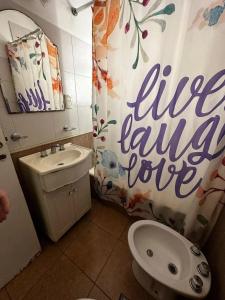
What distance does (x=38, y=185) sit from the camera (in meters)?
1.00

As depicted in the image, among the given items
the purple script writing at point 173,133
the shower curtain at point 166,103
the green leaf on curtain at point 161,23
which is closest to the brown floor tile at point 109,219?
the shower curtain at point 166,103

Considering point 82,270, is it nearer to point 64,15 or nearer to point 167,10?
point 167,10

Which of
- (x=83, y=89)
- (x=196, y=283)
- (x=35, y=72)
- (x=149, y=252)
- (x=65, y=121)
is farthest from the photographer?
(x=83, y=89)

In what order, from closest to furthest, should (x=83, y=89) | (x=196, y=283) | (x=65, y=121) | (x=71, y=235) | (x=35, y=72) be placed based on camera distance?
(x=196, y=283), (x=35, y=72), (x=71, y=235), (x=65, y=121), (x=83, y=89)

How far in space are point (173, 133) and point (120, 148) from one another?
0.49 metres

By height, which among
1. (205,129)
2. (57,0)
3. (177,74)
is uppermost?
(57,0)

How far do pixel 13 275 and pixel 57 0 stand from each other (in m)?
2.23

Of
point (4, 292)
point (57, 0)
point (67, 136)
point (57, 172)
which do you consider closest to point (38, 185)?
point (57, 172)

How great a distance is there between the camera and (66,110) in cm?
139

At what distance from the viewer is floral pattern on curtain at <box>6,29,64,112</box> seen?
97 cm

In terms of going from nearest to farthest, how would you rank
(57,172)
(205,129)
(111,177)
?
(205,129) < (57,172) < (111,177)

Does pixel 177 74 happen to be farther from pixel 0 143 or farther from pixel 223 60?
pixel 0 143

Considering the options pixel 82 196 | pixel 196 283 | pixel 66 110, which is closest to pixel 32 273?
pixel 82 196

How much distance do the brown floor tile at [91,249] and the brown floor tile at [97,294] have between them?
0.20ft
